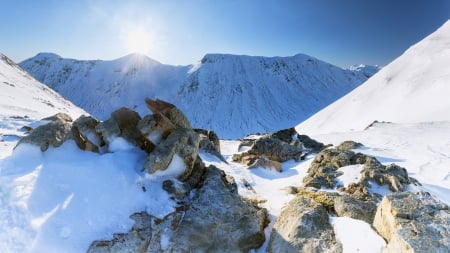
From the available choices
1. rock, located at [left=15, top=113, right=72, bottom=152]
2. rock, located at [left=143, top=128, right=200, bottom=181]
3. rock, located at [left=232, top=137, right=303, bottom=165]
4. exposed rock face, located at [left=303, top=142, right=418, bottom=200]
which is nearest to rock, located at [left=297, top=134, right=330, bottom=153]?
rock, located at [left=232, top=137, right=303, bottom=165]

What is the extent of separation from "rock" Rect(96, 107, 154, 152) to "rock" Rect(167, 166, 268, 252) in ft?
11.3

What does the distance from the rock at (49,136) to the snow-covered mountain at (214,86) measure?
11535 centimetres

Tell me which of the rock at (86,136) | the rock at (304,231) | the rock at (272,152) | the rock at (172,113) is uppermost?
the rock at (172,113)

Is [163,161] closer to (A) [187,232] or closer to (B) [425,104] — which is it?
(A) [187,232]

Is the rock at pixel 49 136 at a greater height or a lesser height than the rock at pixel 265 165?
greater

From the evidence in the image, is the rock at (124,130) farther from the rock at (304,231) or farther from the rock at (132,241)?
the rock at (304,231)

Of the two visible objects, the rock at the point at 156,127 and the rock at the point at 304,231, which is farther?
the rock at the point at 156,127

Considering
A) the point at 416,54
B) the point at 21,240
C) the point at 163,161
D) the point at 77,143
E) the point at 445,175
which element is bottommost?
the point at 445,175

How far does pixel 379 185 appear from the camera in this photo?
13391 millimetres

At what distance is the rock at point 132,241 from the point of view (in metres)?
8.70

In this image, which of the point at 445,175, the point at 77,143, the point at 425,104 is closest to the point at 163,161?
the point at 77,143

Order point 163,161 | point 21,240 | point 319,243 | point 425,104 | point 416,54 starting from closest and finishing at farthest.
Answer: point 21,240, point 319,243, point 163,161, point 425,104, point 416,54

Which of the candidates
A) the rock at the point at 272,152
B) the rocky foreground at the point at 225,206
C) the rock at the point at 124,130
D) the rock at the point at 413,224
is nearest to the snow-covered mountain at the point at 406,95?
the rock at the point at 272,152

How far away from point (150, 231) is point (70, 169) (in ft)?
12.7
